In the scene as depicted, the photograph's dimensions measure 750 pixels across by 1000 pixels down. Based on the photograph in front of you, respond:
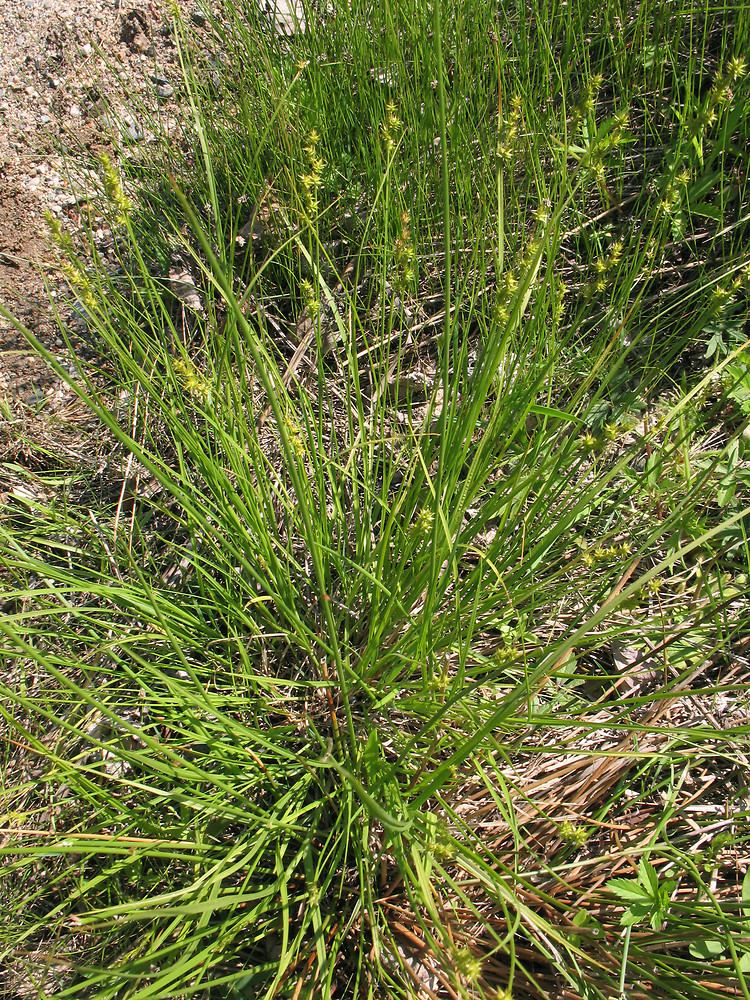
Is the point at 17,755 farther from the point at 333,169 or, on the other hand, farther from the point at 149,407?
the point at 333,169

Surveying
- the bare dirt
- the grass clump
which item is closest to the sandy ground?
the bare dirt

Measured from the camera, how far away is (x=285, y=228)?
210 cm

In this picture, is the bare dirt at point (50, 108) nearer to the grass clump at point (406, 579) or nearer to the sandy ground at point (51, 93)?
the sandy ground at point (51, 93)

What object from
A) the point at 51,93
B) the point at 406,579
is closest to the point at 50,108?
the point at 51,93

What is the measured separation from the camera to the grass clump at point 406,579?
3.68ft

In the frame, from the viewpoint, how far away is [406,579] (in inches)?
56.2

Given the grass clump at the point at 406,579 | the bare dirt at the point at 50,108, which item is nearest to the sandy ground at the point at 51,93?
the bare dirt at the point at 50,108

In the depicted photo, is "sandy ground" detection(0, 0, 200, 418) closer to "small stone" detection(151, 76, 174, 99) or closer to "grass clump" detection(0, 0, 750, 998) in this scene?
"small stone" detection(151, 76, 174, 99)

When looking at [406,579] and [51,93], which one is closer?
[406,579]

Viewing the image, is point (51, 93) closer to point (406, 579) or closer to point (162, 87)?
point (162, 87)

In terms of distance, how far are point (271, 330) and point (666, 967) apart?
5.93ft

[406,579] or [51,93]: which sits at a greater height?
[51,93]

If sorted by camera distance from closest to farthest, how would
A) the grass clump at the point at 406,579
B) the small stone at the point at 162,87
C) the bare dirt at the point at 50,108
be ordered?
the grass clump at the point at 406,579
the bare dirt at the point at 50,108
the small stone at the point at 162,87

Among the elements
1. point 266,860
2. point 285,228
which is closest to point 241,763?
point 266,860
